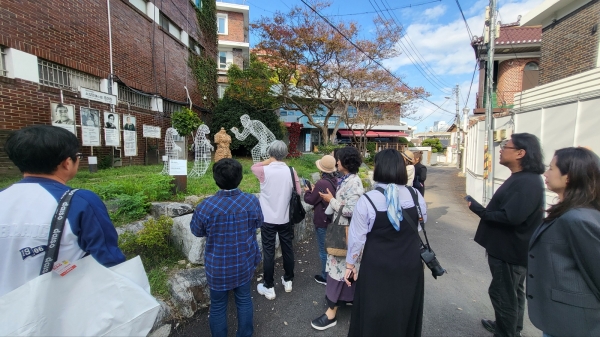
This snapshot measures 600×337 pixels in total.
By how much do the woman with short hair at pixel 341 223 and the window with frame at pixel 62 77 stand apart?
8053 millimetres

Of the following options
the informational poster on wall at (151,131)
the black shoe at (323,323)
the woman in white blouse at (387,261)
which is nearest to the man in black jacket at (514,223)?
the woman in white blouse at (387,261)

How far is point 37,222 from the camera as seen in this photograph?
3.82 ft

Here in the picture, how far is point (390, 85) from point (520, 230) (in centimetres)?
1230

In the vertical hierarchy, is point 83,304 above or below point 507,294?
above

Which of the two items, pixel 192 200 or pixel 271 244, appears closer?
pixel 271 244

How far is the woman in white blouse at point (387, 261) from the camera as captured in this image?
6.23ft

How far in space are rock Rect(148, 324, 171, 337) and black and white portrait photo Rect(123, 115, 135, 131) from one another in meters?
8.60

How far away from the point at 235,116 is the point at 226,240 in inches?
543

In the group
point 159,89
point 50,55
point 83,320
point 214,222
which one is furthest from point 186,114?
point 83,320

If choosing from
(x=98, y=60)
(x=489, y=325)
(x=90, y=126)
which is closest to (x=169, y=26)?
(x=98, y=60)

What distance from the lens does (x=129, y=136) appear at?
29.9ft

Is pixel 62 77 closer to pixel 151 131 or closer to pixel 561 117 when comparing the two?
pixel 151 131

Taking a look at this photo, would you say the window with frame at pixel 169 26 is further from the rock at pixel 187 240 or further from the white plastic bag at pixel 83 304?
the white plastic bag at pixel 83 304

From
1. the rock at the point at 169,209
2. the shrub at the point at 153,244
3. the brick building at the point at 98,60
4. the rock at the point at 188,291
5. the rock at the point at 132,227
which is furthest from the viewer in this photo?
the brick building at the point at 98,60
